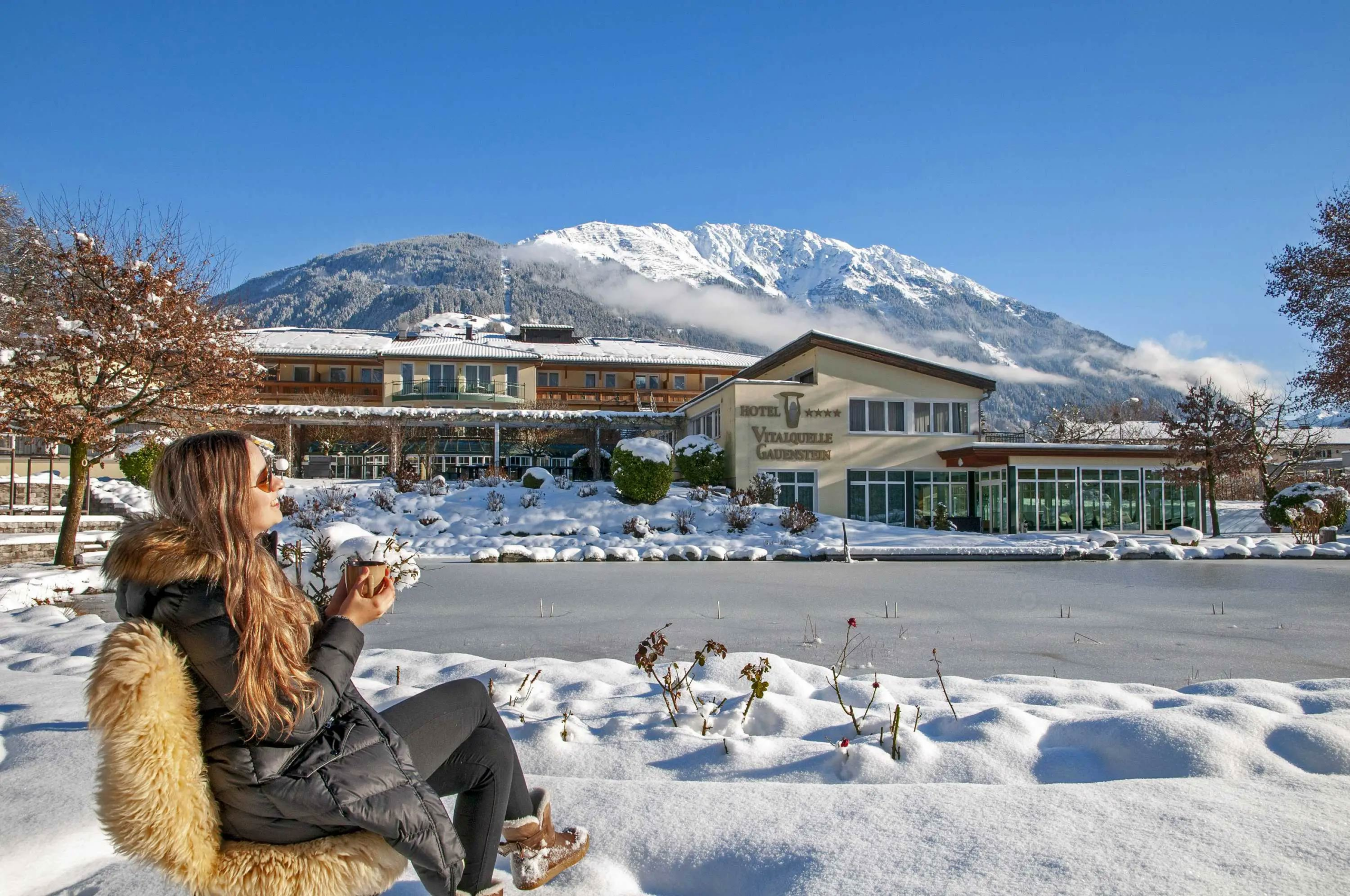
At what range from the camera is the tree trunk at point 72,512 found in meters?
12.0

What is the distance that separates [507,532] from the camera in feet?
68.7

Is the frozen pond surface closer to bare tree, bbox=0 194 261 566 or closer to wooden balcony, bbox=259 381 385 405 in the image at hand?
bare tree, bbox=0 194 261 566

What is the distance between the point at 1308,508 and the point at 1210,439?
4.90 meters

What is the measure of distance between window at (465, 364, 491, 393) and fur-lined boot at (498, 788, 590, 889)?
41072mm

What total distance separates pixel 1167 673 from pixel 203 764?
230 inches

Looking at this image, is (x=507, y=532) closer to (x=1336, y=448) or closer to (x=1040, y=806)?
(x=1040, y=806)

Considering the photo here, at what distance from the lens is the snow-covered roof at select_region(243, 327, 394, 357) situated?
142 feet

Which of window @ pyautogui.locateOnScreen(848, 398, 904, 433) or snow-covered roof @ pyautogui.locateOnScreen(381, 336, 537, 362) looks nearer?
window @ pyautogui.locateOnScreen(848, 398, 904, 433)

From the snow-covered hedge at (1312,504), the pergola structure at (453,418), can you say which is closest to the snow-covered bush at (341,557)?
the pergola structure at (453,418)

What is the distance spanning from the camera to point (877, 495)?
27.7 meters

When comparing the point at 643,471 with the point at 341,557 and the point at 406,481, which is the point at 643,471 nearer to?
the point at 406,481

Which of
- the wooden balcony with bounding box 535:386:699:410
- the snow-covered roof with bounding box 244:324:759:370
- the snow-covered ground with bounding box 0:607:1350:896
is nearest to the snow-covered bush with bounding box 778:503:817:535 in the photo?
the snow-covered ground with bounding box 0:607:1350:896

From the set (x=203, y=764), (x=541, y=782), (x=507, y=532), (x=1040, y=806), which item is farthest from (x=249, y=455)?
(x=507, y=532)

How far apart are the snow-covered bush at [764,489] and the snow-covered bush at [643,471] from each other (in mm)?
2517
